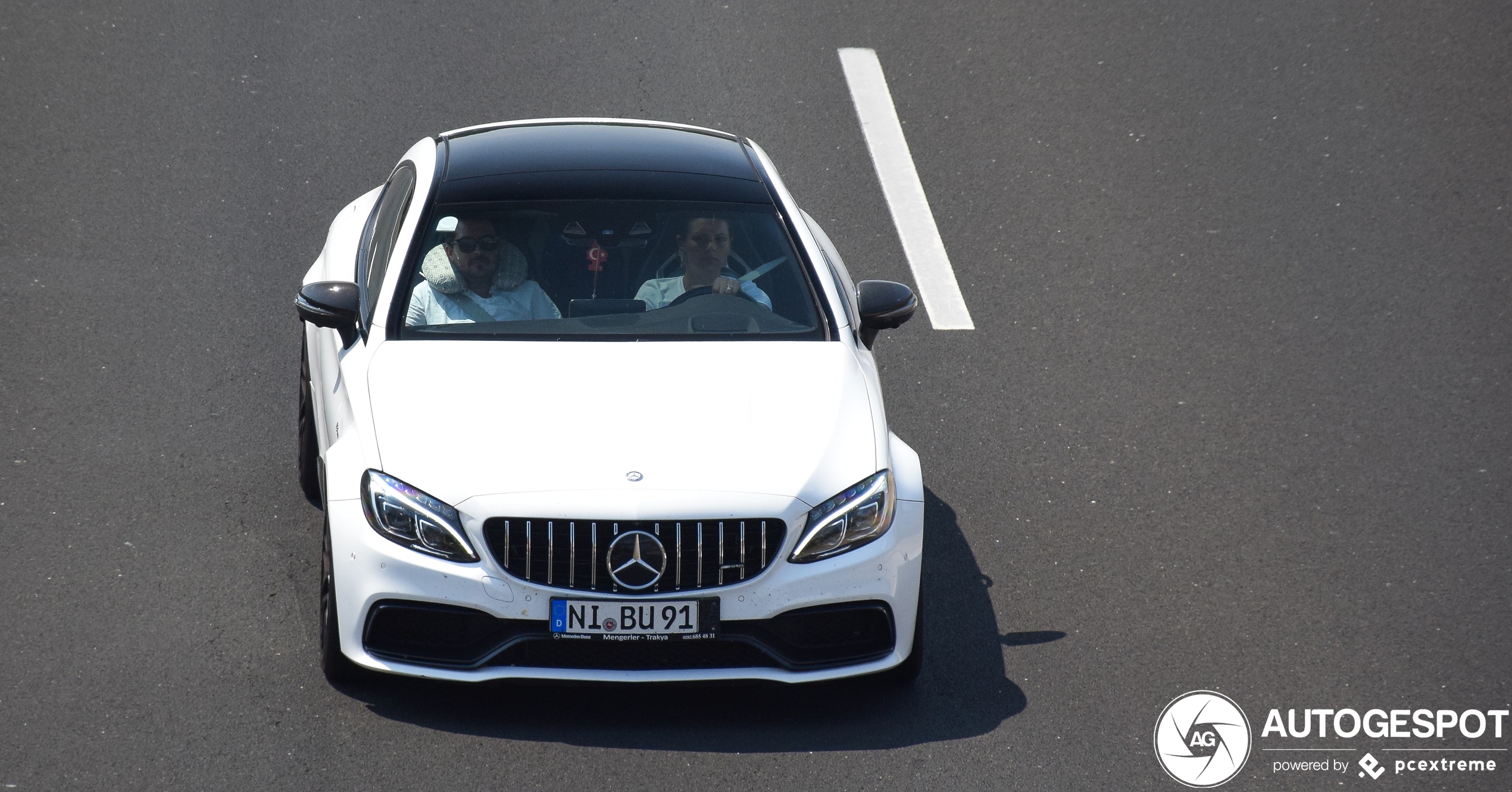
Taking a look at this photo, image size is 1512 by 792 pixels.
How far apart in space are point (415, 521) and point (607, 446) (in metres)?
0.68

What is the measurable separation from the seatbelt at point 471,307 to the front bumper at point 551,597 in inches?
44.4

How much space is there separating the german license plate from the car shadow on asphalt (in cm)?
23

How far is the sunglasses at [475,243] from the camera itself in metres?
6.18

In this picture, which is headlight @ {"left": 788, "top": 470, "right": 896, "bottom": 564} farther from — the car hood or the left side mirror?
the left side mirror

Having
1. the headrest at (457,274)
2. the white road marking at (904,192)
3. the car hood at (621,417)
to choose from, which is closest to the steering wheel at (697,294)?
the car hood at (621,417)

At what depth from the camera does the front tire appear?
523 cm

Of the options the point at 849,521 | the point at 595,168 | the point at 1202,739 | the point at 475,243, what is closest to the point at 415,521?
the point at 849,521

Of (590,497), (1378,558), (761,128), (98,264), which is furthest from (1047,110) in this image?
(590,497)

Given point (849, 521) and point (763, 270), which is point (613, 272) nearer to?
point (763, 270)

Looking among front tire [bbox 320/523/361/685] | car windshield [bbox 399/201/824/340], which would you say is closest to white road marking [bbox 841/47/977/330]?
car windshield [bbox 399/201/824/340]

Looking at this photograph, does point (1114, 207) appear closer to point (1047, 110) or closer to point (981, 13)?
point (1047, 110)

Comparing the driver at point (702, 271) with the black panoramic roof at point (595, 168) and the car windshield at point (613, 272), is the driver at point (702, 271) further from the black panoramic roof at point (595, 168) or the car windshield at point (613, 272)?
the black panoramic roof at point (595, 168)

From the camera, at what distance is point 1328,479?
7.52m

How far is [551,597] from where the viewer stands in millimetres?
4922
